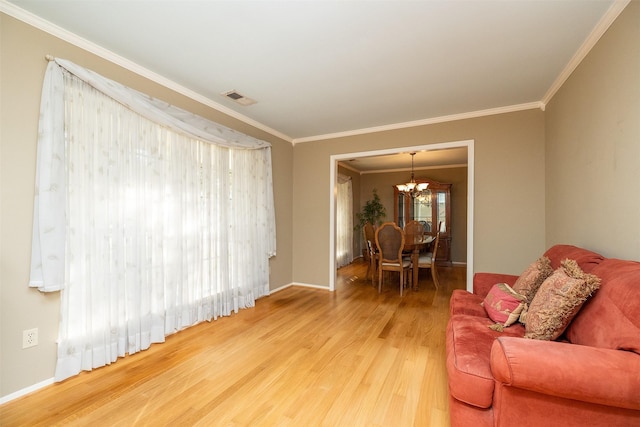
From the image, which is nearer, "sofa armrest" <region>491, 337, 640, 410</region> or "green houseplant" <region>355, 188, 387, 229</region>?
"sofa armrest" <region>491, 337, 640, 410</region>

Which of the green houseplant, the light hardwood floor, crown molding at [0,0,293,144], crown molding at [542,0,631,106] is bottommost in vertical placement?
the light hardwood floor

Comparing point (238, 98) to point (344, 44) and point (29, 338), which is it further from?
point (29, 338)

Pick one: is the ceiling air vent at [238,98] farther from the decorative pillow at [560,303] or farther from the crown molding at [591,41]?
the decorative pillow at [560,303]

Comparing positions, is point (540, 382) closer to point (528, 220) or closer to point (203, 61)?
point (528, 220)

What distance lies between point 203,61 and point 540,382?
9.87 ft

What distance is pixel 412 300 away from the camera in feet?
12.2

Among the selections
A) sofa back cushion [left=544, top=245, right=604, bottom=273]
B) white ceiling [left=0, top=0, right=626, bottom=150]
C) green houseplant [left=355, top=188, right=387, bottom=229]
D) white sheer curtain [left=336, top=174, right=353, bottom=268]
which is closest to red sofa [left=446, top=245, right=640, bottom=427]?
sofa back cushion [left=544, top=245, right=604, bottom=273]

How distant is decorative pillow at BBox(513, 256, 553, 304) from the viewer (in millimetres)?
1788

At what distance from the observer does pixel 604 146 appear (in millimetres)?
1821

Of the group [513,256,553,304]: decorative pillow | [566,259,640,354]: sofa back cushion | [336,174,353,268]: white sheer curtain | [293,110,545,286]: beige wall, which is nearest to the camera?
[566,259,640,354]: sofa back cushion

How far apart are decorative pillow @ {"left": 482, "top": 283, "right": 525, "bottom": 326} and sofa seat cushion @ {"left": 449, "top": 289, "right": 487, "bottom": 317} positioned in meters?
0.09

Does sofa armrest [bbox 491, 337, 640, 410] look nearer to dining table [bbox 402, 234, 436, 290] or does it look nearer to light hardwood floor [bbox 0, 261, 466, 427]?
light hardwood floor [bbox 0, 261, 466, 427]

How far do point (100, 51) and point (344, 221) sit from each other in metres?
5.21

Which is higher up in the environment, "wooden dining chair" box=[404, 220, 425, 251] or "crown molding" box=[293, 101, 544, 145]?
"crown molding" box=[293, 101, 544, 145]
